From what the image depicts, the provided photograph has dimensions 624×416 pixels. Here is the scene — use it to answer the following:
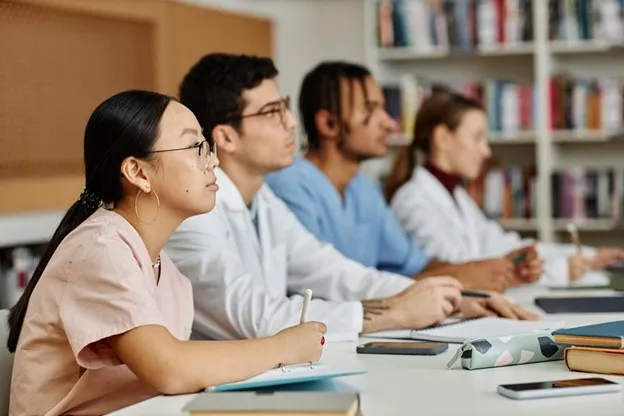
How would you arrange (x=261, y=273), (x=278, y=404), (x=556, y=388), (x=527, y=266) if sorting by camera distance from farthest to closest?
(x=527, y=266) < (x=261, y=273) < (x=556, y=388) < (x=278, y=404)

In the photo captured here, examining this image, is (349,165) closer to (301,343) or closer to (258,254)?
(258,254)

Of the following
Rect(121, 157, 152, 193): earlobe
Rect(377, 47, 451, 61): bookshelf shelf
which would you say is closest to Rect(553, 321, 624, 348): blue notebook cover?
Rect(121, 157, 152, 193): earlobe

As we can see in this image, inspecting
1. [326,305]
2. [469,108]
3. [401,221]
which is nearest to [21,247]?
[401,221]

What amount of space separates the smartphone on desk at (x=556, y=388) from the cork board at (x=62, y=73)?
2243mm

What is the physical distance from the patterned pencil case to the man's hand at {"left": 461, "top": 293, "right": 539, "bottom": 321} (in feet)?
1.51

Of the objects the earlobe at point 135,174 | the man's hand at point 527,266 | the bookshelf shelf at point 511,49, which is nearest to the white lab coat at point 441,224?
the man's hand at point 527,266

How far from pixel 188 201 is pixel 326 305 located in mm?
463

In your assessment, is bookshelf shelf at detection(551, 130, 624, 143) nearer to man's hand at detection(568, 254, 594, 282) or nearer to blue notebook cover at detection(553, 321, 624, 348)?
man's hand at detection(568, 254, 594, 282)

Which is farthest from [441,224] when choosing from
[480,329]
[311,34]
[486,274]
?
[311,34]

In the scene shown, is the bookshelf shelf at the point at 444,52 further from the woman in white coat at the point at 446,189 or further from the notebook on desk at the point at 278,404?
the notebook on desk at the point at 278,404

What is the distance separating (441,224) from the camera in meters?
3.66

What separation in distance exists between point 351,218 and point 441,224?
50 centimetres

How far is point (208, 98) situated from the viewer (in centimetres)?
246

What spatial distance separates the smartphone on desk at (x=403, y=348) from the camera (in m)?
1.87
